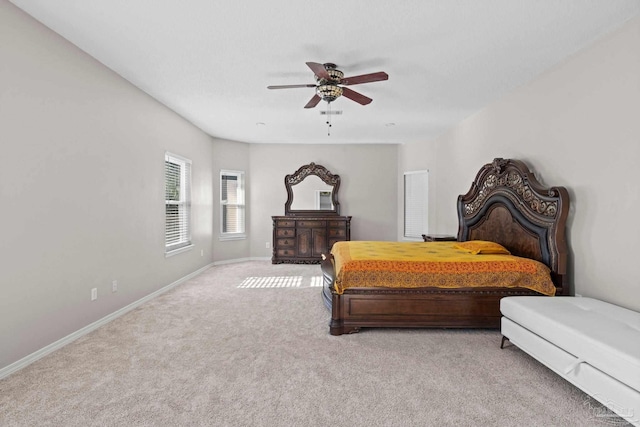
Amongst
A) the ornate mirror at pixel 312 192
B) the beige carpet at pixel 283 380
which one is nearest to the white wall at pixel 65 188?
the beige carpet at pixel 283 380

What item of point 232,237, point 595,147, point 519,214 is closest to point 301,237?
point 232,237

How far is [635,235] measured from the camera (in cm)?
239

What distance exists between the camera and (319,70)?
9.09 feet

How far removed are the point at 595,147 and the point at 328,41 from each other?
2449 mm

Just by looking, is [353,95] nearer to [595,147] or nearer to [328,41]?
[328,41]

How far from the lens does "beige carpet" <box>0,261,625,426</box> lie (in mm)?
1824

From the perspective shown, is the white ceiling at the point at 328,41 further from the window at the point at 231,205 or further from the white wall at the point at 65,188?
the window at the point at 231,205

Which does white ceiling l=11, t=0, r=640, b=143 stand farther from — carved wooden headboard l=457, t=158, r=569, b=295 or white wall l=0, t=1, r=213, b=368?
carved wooden headboard l=457, t=158, r=569, b=295

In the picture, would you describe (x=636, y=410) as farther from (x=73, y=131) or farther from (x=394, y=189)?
(x=394, y=189)

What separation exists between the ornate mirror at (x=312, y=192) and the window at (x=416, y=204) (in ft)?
5.00

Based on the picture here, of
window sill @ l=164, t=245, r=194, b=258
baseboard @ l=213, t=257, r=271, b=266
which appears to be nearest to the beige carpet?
window sill @ l=164, t=245, r=194, b=258

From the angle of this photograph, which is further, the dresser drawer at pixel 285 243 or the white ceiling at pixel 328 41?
the dresser drawer at pixel 285 243

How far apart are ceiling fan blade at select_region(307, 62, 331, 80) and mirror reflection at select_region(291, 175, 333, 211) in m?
4.28

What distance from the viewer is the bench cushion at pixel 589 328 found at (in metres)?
1.67
